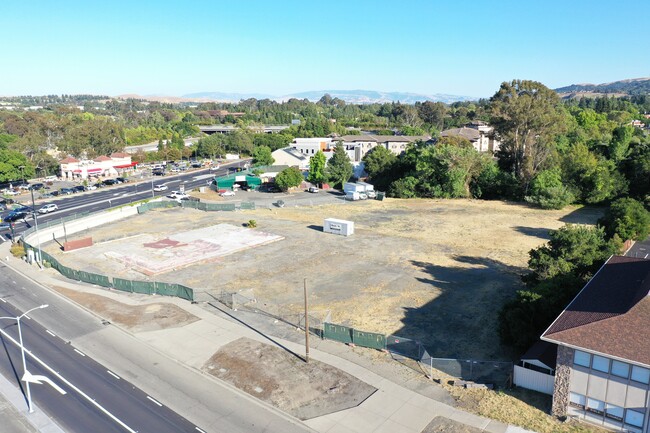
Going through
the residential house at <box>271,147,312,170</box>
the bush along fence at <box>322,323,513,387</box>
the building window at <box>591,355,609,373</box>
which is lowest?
the bush along fence at <box>322,323,513,387</box>

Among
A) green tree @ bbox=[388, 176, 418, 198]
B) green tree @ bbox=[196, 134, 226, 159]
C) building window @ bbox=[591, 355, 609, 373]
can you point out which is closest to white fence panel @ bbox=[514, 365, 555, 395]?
building window @ bbox=[591, 355, 609, 373]

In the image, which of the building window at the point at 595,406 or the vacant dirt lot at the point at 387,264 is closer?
the building window at the point at 595,406

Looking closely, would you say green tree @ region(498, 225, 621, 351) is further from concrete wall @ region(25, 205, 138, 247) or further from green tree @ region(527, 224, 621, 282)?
concrete wall @ region(25, 205, 138, 247)

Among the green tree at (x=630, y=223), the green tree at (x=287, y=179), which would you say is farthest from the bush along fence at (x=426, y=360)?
the green tree at (x=287, y=179)

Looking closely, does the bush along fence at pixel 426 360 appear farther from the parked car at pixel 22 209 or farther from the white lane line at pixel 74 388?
the parked car at pixel 22 209

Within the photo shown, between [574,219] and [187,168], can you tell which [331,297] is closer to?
[574,219]
